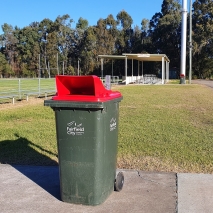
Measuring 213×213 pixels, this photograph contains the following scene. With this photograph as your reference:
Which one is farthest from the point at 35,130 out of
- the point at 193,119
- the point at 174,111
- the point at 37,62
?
the point at 37,62

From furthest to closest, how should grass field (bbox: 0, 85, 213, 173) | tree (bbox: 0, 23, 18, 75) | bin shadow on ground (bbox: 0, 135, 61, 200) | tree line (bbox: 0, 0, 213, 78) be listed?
1. tree (bbox: 0, 23, 18, 75)
2. tree line (bbox: 0, 0, 213, 78)
3. grass field (bbox: 0, 85, 213, 173)
4. bin shadow on ground (bbox: 0, 135, 61, 200)

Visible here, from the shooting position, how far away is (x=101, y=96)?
372 cm

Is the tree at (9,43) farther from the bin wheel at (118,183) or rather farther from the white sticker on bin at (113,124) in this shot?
the white sticker on bin at (113,124)

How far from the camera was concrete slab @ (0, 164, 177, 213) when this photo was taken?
12.7 feet

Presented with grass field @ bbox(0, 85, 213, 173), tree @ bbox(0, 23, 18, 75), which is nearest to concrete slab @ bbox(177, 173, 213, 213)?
grass field @ bbox(0, 85, 213, 173)

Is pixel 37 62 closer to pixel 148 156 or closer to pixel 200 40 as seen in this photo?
pixel 200 40

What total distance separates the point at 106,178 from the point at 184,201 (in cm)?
100

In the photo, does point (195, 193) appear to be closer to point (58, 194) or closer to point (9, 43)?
point (58, 194)

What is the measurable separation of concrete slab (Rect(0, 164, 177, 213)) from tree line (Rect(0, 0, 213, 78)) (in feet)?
178

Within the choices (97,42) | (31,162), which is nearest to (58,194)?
(31,162)

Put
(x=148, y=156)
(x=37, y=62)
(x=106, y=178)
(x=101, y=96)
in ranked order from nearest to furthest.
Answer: (x=101, y=96)
(x=106, y=178)
(x=148, y=156)
(x=37, y=62)

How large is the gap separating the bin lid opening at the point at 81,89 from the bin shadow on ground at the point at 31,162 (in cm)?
134

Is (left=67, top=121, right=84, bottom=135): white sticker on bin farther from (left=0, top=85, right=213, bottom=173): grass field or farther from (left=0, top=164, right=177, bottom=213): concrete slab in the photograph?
(left=0, top=85, right=213, bottom=173): grass field

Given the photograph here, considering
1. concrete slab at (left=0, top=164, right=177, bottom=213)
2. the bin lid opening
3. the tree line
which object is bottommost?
concrete slab at (left=0, top=164, right=177, bottom=213)
